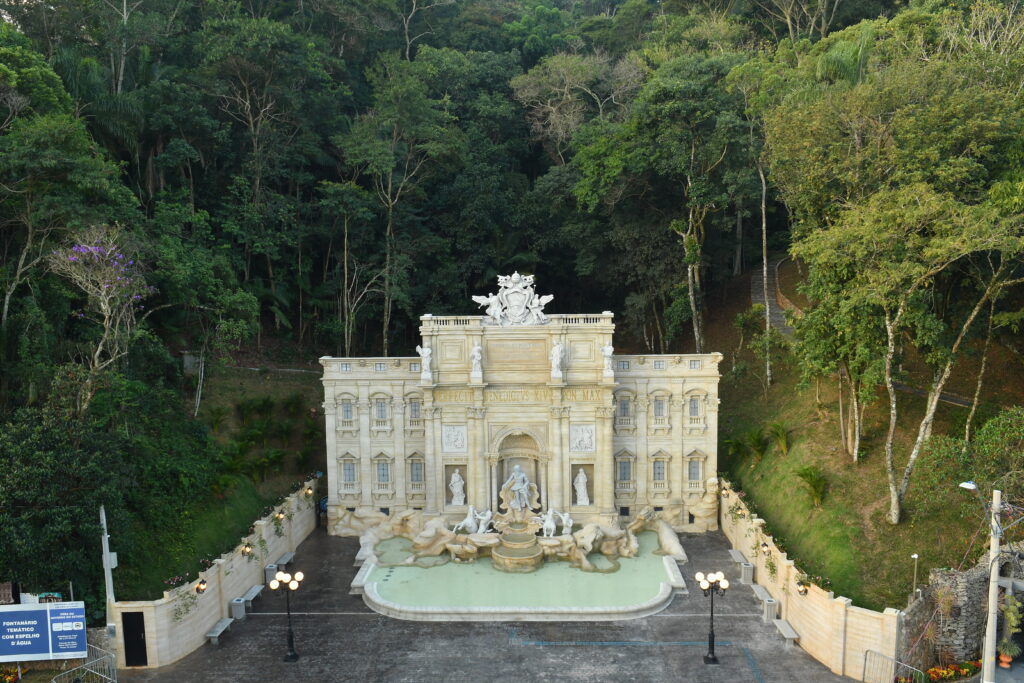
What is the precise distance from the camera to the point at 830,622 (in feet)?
68.8

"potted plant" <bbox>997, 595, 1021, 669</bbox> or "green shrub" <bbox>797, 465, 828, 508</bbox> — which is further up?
"green shrub" <bbox>797, 465, 828, 508</bbox>

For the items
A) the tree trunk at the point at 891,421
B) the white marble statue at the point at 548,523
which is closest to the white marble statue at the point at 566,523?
the white marble statue at the point at 548,523

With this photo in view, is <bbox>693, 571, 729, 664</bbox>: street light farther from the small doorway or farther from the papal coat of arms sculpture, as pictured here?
the small doorway

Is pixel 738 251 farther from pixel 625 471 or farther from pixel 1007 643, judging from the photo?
pixel 1007 643

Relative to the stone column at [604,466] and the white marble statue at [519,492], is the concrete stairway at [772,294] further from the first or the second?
the white marble statue at [519,492]

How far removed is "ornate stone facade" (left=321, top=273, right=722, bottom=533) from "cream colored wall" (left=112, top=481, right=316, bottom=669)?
13.1 ft

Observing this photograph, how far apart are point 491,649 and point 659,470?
1200 centimetres

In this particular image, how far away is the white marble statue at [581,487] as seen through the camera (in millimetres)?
30438

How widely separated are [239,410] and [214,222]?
11.6 meters

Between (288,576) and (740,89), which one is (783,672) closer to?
(288,576)

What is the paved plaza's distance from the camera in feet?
68.4

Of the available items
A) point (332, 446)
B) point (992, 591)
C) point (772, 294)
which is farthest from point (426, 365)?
point (772, 294)

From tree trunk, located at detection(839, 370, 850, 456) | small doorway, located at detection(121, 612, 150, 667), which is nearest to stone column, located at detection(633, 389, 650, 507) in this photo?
tree trunk, located at detection(839, 370, 850, 456)

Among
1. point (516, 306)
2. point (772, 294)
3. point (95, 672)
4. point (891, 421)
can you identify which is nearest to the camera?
point (95, 672)
